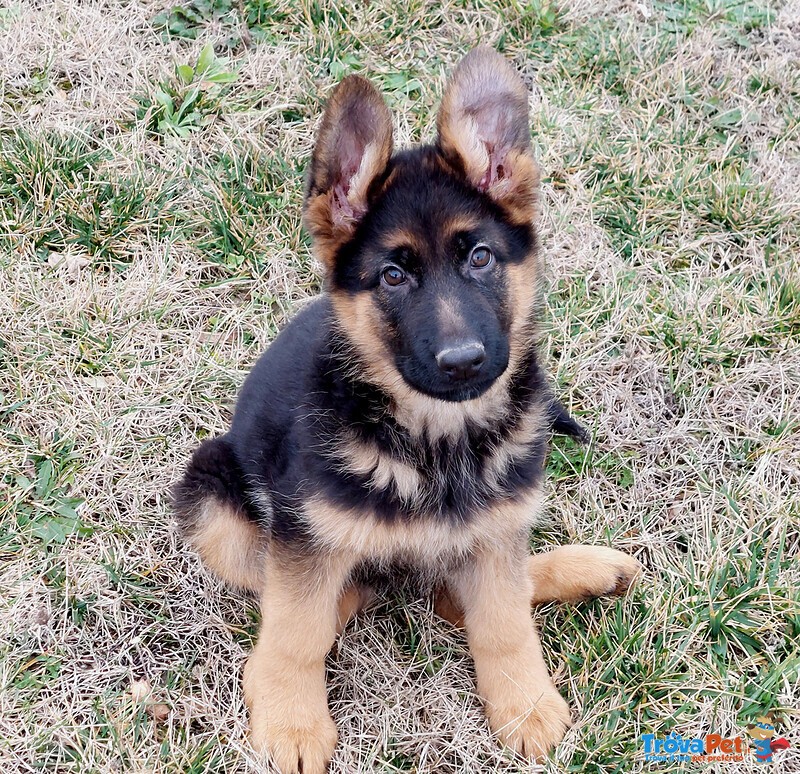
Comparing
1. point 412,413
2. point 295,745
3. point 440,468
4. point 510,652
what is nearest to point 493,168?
point 412,413

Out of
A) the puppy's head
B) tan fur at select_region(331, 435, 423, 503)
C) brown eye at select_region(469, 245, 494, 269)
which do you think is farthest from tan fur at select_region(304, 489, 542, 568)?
brown eye at select_region(469, 245, 494, 269)

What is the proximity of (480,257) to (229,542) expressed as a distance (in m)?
1.64

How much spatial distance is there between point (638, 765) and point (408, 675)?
0.99 meters

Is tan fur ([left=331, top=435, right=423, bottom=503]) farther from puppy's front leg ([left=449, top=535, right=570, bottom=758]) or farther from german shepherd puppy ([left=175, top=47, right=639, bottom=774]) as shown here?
puppy's front leg ([left=449, top=535, right=570, bottom=758])

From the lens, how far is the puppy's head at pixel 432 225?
2939mm

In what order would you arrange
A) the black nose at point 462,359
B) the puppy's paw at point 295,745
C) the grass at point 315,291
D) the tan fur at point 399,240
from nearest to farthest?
the black nose at point 462,359 → the tan fur at point 399,240 → the puppy's paw at point 295,745 → the grass at point 315,291

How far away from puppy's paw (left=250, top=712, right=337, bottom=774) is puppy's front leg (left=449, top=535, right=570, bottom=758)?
69 cm

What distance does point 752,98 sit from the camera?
5848mm

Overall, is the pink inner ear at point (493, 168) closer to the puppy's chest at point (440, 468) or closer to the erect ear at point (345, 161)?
the erect ear at point (345, 161)

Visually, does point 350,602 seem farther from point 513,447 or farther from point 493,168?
point 493,168

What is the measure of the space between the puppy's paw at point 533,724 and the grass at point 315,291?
74 millimetres

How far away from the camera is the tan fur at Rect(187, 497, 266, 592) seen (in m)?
3.75

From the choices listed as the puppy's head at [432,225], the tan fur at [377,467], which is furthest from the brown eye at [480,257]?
the tan fur at [377,467]

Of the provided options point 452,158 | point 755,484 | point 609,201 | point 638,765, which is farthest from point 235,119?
point 638,765
